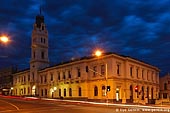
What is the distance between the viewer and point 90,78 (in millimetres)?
69875

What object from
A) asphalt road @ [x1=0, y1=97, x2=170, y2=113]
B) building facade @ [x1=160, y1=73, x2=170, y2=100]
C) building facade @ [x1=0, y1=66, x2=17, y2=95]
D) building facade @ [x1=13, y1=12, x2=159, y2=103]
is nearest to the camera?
asphalt road @ [x1=0, y1=97, x2=170, y2=113]

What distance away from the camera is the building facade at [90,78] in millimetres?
65688

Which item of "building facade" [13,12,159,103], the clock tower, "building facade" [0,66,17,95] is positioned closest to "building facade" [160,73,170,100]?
"building facade" [13,12,159,103]

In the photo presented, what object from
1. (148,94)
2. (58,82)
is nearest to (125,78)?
(148,94)

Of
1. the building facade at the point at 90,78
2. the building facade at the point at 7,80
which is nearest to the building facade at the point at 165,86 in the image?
the building facade at the point at 90,78

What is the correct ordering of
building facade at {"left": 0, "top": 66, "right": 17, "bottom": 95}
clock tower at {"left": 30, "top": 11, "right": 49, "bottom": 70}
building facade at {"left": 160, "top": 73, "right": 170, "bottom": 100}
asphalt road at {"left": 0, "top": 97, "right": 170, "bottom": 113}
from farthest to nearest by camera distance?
building facade at {"left": 0, "top": 66, "right": 17, "bottom": 95} → building facade at {"left": 160, "top": 73, "right": 170, "bottom": 100} → clock tower at {"left": 30, "top": 11, "right": 49, "bottom": 70} → asphalt road at {"left": 0, "top": 97, "right": 170, "bottom": 113}

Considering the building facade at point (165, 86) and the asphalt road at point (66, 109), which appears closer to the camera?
the asphalt road at point (66, 109)

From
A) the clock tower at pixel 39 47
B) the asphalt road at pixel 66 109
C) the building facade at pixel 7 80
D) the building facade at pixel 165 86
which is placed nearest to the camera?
the asphalt road at pixel 66 109

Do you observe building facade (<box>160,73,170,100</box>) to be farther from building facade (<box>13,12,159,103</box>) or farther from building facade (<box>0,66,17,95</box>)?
building facade (<box>0,66,17,95</box>)

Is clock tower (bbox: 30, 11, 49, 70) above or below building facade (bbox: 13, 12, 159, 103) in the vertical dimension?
above

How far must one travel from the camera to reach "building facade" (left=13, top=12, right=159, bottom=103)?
65.7 metres

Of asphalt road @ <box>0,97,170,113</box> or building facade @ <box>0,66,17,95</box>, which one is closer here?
asphalt road @ <box>0,97,170,113</box>

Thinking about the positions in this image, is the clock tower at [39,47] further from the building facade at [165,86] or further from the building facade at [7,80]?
the building facade at [165,86]

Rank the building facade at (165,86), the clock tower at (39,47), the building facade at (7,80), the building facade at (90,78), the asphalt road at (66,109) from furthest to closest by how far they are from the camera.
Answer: the building facade at (7,80), the building facade at (165,86), the clock tower at (39,47), the building facade at (90,78), the asphalt road at (66,109)
